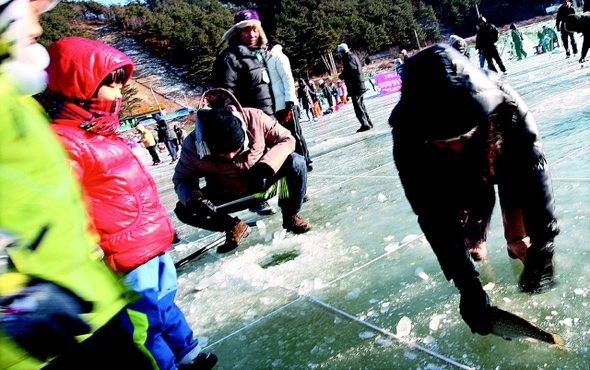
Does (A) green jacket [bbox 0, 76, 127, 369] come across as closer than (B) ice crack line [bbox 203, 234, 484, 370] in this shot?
Yes

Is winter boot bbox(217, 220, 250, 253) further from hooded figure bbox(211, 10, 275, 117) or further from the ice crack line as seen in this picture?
hooded figure bbox(211, 10, 275, 117)

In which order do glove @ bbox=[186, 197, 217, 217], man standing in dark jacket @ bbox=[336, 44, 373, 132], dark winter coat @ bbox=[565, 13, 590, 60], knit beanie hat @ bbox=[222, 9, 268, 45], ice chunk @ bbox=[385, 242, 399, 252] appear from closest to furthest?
ice chunk @ bbox=[385, 242, 399, 252]
glove @ bbox=[186, 197, 217, 217]
knit beanie hat @ bbox=[222, 9, 268, 45]
dark winter coat @ bbox=[565, 13, 590, 60]
man standing in dark jacket @ bbox=[336, 44, 373, 132]

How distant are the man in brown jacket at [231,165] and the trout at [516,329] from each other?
1616mm

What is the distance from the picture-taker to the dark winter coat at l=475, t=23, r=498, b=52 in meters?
8.73

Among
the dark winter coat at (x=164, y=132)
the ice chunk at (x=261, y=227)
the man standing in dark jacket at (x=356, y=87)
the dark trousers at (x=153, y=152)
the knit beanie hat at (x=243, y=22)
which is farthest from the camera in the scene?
the dark winter coat at (x=164, y=132)

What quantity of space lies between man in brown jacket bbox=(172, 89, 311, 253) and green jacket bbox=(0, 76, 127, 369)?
62.6 inches

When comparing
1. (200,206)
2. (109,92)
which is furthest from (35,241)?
(200,206)

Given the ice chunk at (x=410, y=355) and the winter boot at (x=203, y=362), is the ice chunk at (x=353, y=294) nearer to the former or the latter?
the ice chunk at (x=410, y=355)

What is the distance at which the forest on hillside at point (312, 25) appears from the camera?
5650 centimetres

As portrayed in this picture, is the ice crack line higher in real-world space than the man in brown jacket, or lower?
lower

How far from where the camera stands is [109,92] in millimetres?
1434

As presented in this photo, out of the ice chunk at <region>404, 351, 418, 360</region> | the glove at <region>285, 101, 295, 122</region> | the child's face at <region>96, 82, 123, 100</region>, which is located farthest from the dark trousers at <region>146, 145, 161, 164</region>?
the ice chunk at <region>404, 351, 418, 360</region>

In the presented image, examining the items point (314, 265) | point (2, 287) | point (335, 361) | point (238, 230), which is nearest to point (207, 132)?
point (238, 230)

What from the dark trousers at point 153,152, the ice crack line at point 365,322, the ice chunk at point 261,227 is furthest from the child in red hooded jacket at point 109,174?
the dark trousers at point 153,152
